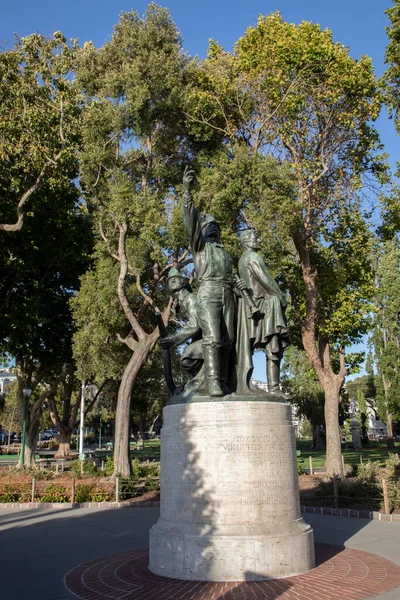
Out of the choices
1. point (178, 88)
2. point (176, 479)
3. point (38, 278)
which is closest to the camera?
point (176, 479)

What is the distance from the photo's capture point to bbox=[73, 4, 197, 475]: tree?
1984cm

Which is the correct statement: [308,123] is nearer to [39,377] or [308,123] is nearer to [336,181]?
[336,181]

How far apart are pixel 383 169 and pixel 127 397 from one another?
13707mm

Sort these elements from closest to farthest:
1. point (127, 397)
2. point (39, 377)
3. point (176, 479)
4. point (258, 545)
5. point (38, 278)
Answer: point (258, 545), point (176, 479), point (127, 397), point (38, 278), point (39, 377)

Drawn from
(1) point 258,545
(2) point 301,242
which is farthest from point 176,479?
(2) point 301,242

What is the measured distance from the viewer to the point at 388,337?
46.9 meters

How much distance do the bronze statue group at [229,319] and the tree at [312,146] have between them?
10.4 m

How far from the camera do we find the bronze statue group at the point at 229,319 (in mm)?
7863

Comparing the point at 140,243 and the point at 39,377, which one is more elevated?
the point at 140,243

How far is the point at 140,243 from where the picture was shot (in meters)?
20.8

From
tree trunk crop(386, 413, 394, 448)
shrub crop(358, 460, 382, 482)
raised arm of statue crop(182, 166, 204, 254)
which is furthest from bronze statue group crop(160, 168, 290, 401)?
tree trunk crop(386, 413, 394, 448)

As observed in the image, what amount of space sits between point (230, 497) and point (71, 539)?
432 cm

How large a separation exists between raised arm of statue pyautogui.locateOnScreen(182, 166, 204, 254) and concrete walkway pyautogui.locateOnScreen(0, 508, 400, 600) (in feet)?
16.5

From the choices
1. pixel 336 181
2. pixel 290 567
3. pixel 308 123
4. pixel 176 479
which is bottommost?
pixel 290 567
